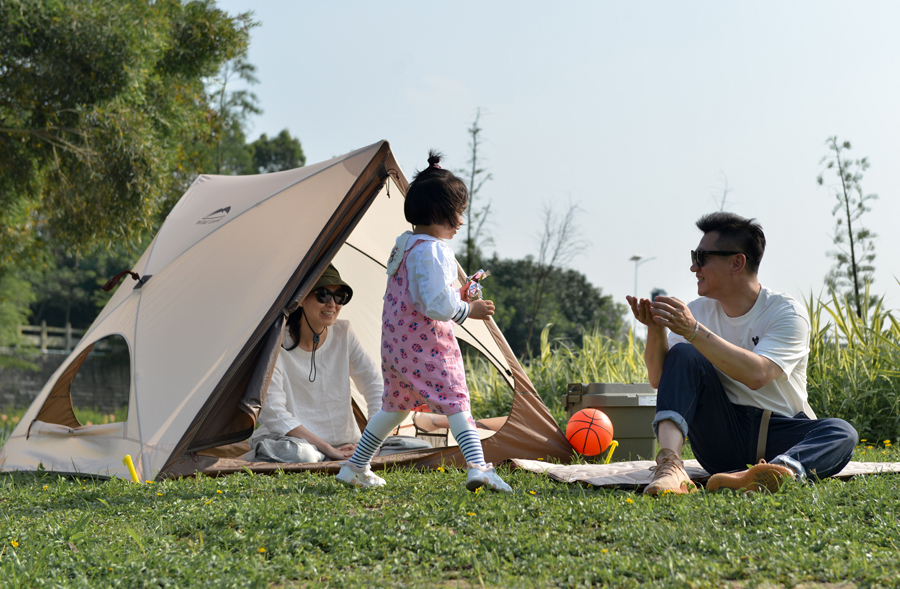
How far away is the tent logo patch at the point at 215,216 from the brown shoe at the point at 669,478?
296cm

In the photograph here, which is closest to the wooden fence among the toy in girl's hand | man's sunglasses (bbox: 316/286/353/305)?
man's sunglasses (bbox: 316/286/353/305)

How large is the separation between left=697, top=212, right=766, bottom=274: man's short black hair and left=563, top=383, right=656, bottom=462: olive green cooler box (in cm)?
128

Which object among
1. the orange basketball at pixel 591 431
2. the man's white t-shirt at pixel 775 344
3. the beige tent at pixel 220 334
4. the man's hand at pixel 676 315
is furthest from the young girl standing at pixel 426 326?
the orange basketball at pixel 591 431

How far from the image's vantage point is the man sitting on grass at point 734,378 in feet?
8.39

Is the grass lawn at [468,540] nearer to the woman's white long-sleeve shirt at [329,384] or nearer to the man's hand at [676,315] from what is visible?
the man's hand at [676,315]

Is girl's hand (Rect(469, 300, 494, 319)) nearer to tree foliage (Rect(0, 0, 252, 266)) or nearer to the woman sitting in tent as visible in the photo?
the woman sitting in tent

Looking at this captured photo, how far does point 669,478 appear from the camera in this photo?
2.51 m

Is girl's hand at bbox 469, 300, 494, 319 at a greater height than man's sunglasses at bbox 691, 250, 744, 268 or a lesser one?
lesser

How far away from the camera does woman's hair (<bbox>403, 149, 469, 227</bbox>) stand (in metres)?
2.92

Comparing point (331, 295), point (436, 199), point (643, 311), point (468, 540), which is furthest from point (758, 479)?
point (331, 295)

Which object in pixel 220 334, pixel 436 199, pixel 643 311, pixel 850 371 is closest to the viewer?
pixel 643 311

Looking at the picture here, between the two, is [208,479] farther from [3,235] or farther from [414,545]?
[3,235]

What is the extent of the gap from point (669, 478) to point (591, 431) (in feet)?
4.47

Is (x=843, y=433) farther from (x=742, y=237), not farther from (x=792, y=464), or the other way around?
(x=742, y=237)
